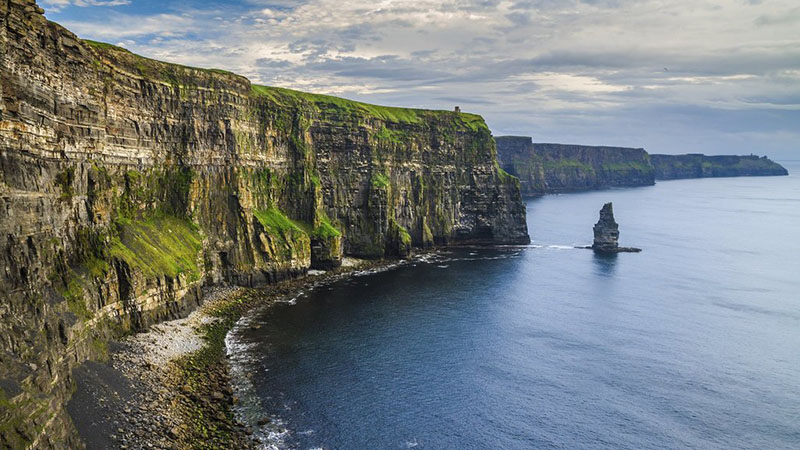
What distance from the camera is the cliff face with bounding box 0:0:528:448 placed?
2004 inches

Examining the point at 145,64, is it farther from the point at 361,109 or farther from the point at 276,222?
the point at 361,109

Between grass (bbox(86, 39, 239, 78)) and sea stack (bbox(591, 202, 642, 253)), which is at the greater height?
grass (bbox(86, 39, 239, 78))

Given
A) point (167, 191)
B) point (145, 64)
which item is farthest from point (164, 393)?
point (145, 64)

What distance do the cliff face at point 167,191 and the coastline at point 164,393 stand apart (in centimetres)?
275

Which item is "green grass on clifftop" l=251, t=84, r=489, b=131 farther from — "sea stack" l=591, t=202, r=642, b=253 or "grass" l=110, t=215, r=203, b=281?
"sea stack" l=591, t=202, r=642, b=253

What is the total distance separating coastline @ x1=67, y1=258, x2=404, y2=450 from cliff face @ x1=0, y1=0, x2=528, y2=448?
275cm

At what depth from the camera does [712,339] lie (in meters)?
90.1

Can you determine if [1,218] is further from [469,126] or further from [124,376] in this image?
[469,126]

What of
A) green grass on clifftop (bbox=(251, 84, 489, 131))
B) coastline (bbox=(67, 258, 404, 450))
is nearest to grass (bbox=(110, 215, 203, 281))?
coastline (bbox=(67, 258, 404, 450))

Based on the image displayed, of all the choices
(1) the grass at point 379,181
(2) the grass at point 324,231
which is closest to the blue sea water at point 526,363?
(2) the grass at point 324,231

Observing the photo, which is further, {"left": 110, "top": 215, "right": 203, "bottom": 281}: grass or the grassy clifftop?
the grassy clifftop

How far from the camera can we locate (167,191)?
97500mm

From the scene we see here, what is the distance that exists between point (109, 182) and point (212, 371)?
30094 millimetres

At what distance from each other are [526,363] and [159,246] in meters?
55.3
